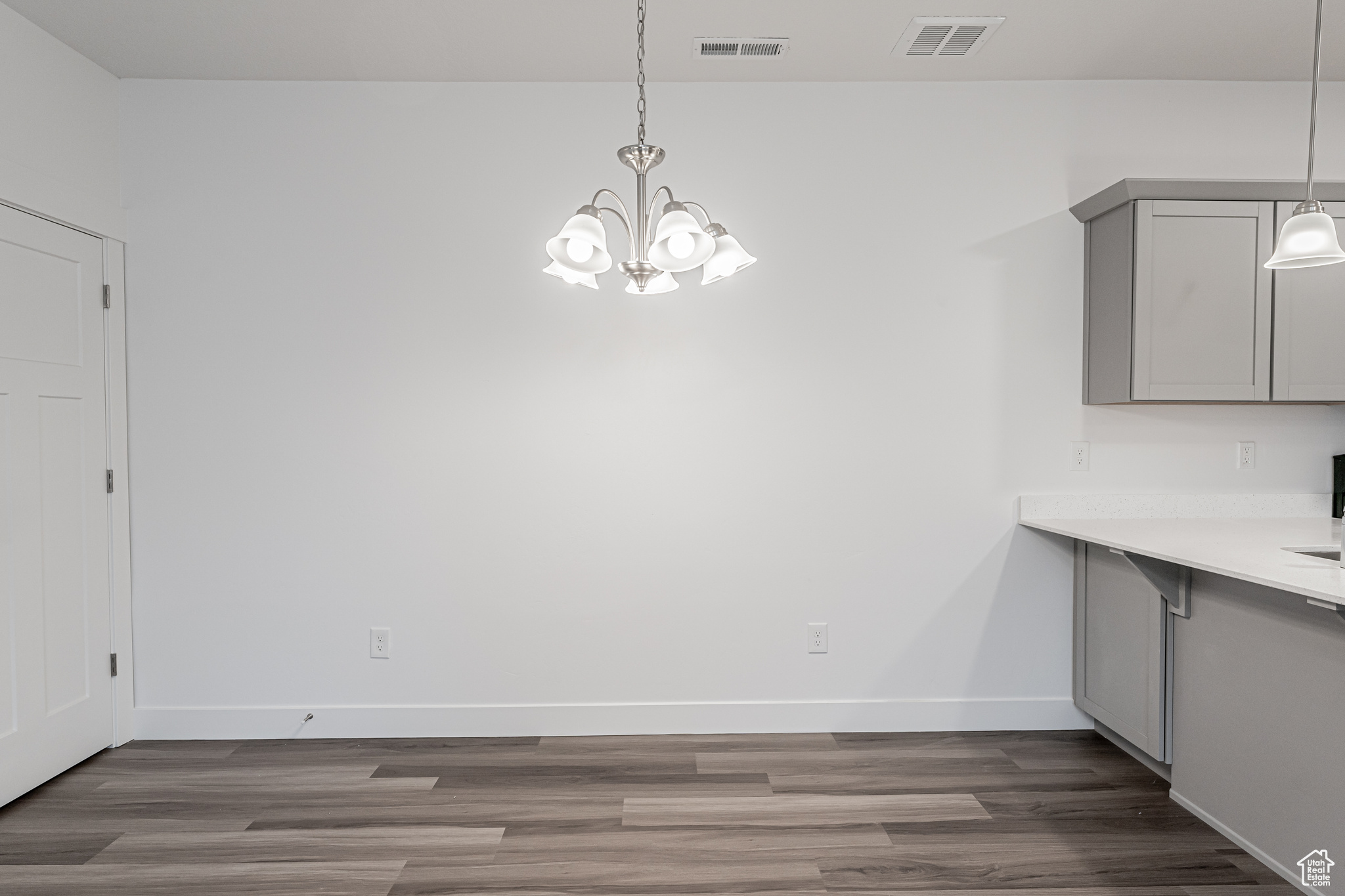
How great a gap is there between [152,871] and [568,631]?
144 cm

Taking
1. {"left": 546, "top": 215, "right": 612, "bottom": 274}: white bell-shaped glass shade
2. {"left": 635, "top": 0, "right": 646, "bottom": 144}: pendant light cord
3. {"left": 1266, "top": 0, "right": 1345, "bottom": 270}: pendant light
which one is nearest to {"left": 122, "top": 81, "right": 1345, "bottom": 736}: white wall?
{"left": 635, "top": 0, "right": 646, "bottom": 144}: pendant light cord

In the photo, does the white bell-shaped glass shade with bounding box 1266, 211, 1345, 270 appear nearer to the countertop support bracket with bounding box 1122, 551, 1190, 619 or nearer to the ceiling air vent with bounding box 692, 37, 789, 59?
the countertop support bracket with bounding box 1122, 551, 1190, 619

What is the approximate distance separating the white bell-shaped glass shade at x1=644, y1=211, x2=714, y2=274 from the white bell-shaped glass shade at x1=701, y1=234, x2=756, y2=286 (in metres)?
0.08

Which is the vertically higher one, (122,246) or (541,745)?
(122,246)

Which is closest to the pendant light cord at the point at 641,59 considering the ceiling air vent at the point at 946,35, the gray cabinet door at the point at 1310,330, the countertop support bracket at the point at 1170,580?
the gray cabinet door at the point at 1310,330

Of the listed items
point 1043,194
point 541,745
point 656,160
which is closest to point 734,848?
point 541,745

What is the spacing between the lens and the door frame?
280 cm

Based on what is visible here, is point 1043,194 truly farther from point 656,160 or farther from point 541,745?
point 541,745

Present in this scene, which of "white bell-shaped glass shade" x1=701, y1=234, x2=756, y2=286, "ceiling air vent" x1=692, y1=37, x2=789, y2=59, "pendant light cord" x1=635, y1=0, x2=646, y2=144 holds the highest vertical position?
Answer: "ceiling air vent" x1=692, y1=37, x2=789, y2=59

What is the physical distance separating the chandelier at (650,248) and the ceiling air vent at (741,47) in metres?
1.28

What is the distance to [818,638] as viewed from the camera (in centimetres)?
294

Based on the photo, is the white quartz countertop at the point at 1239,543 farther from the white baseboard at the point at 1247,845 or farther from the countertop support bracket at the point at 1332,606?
the white baseboard at the point at 1247,845

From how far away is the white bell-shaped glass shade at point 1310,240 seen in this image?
6.08 feet

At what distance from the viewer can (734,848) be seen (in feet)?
6.91
